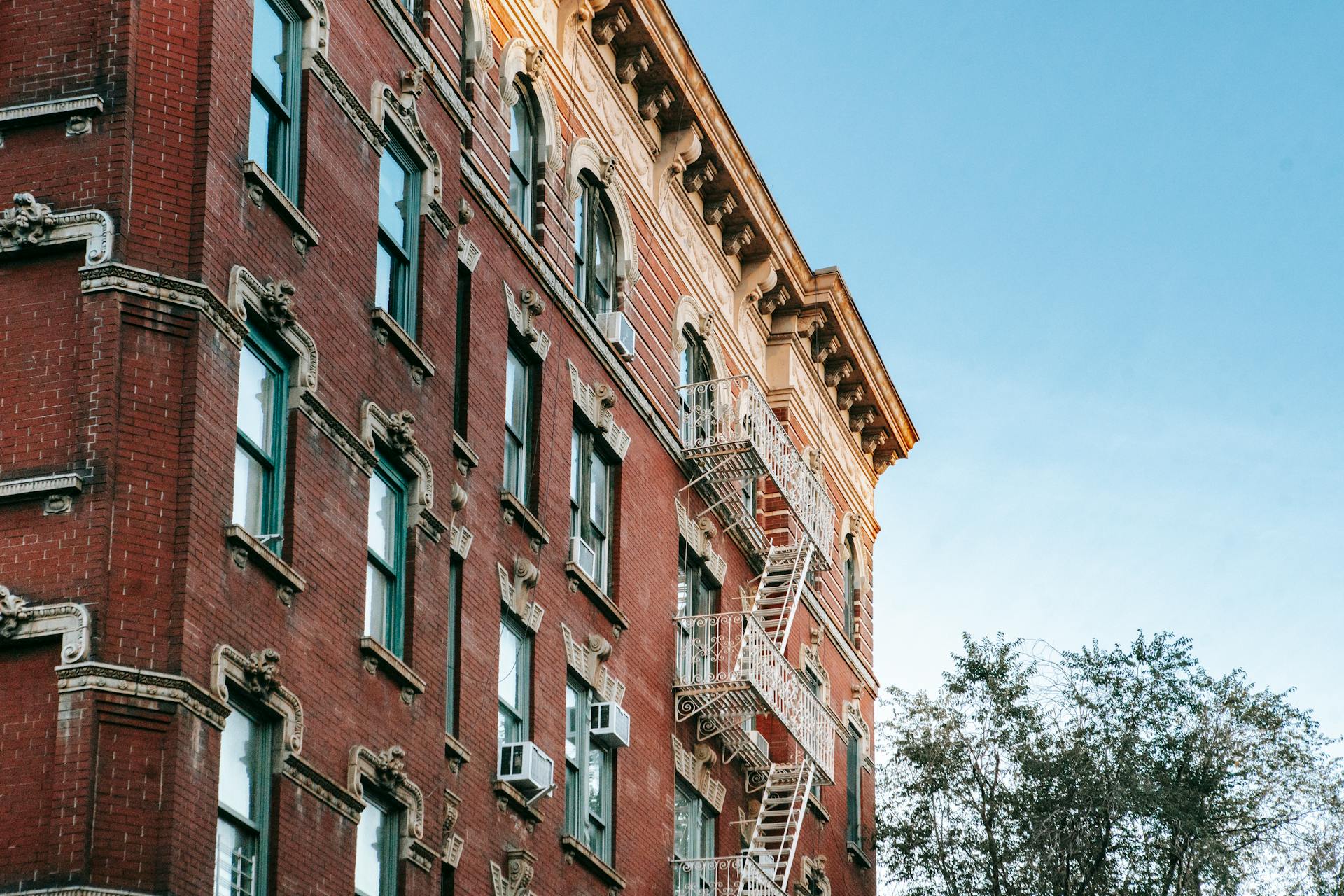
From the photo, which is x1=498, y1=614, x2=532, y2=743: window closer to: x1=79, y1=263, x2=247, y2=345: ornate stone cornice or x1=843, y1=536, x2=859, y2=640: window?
x1=79, y1=263, x2=247, y2=345: ornate stone cornice

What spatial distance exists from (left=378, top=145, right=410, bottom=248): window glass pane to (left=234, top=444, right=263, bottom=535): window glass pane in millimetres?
4655

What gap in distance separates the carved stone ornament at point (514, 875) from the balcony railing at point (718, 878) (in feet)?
20.1

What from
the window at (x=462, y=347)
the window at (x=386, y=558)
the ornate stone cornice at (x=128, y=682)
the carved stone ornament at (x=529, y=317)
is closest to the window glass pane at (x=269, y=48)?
the window at (x=386, y=558)

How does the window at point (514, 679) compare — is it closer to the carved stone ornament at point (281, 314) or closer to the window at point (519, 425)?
the window at point (519, 425)

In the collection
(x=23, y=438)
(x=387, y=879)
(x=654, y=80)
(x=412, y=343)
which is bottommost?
(x=387, y=879)

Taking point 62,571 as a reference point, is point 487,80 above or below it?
above

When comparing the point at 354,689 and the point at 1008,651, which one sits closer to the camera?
the point at 354,689

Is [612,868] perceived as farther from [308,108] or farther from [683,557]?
[308,108]

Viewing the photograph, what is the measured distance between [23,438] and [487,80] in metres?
11.8

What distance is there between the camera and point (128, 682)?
717 inches

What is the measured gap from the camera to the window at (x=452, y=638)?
2527cm

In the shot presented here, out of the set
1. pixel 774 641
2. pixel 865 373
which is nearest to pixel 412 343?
pixel 774 641

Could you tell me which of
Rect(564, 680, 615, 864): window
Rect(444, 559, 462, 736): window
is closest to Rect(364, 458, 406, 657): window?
Rect(444, 559, 462, 736): window

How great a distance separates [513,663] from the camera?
2788 cm
